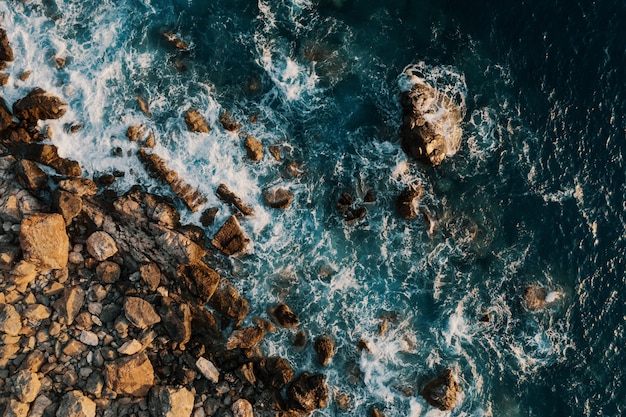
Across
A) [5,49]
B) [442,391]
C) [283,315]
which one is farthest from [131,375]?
[5,49]

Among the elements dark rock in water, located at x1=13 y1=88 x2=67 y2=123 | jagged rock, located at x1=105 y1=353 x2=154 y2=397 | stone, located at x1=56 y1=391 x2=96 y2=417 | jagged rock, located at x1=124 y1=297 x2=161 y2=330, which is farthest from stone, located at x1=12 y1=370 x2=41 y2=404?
dark rock in water, located at x1=13 y1=88 x2=67 y2=123

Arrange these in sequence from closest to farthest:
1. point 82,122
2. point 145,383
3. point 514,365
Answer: point 145,383 → point 82,122 → point 514,365

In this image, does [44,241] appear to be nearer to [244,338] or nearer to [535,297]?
[244,338]

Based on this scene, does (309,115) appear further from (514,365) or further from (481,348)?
(514,365)

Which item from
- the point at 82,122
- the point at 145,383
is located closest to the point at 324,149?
the point at 82,122

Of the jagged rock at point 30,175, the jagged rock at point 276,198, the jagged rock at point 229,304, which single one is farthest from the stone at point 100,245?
the jagged rock at point 276,198

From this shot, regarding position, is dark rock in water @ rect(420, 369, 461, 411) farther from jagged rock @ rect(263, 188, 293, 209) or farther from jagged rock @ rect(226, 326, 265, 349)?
jagged rock @ rect(263, 188, 293, 209)
